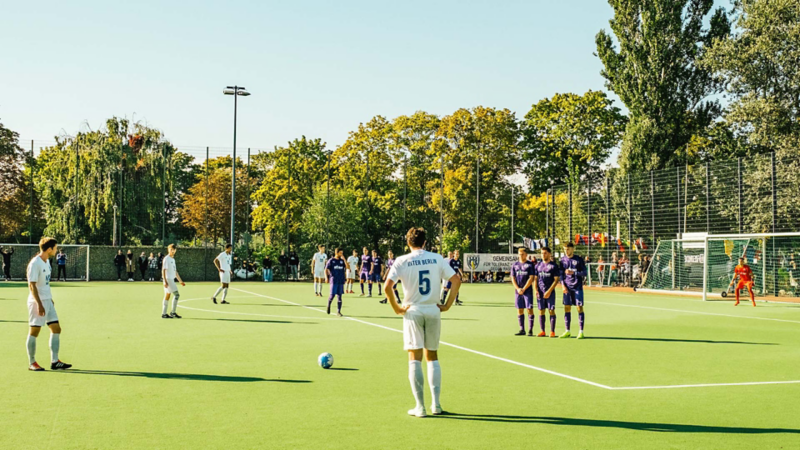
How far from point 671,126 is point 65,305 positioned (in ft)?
120

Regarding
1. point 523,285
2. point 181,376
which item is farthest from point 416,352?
point 523,285

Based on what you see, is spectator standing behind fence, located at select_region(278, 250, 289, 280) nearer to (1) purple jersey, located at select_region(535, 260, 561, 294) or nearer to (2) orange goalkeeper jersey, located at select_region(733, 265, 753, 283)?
(2) orange goalkeeper jersey, located at select_region(733, 265, 753, 283)

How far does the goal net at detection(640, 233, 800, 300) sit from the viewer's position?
31.9m

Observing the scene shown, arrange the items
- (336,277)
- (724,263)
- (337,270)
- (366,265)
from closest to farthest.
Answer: (336,277), (337,270), (366,265), (724,263)

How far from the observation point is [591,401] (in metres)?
8.81

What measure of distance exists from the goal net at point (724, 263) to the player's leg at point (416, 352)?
2589cm

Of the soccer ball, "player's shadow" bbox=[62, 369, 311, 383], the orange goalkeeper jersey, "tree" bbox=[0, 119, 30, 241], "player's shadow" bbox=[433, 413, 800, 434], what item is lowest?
"player's shadow" bbox=[62, 369, 311, 383]

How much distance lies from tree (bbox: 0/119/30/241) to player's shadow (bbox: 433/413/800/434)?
51.3m

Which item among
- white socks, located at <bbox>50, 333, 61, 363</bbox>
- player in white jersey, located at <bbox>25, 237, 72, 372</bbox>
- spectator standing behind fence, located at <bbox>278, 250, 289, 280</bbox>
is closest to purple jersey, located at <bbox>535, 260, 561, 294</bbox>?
player in white jersey, located at <bbox>25, 237, 72, 372</bbox>

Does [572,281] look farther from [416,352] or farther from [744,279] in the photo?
[744,279]

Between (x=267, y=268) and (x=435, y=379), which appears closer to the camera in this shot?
(x=435, y=379)

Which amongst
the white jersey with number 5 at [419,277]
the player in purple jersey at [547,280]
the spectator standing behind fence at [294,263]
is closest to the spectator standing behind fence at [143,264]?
the spectator standing behind fence at [294,263]

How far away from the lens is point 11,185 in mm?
51531

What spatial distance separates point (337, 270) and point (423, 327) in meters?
13.7
